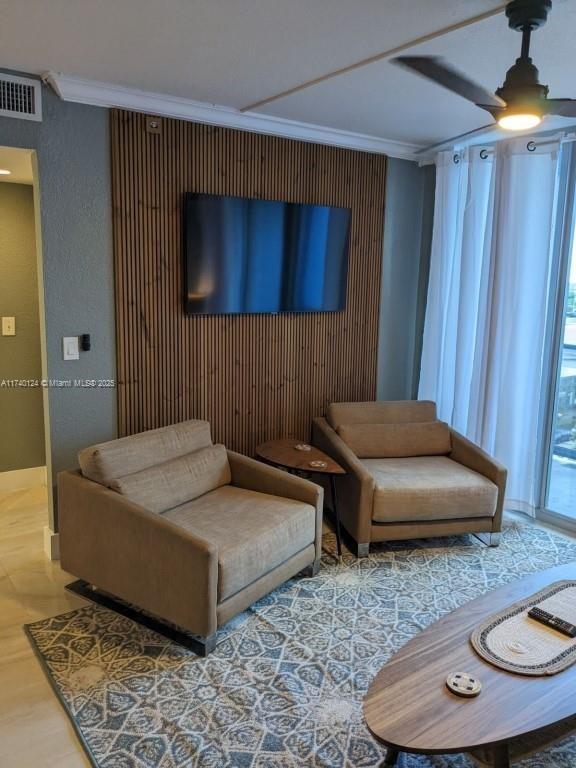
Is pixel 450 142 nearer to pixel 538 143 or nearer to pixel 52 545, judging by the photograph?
pixel 538 143

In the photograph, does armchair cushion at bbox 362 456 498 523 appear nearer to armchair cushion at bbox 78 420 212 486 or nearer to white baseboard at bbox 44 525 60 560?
armchair cushion at bbox 78 420 212 486

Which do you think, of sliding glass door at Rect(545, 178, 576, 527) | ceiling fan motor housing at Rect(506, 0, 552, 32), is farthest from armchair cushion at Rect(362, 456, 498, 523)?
ceiling fan motor housing at Rect(506, 0, 552, 32)

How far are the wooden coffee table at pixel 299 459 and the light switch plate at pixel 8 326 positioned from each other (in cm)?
196

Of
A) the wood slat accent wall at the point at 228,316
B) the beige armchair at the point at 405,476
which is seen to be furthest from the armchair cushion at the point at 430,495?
the wood slat accent wall at the point at 228,316

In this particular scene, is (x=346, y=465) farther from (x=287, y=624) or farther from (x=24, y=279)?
(x=24, y=279)

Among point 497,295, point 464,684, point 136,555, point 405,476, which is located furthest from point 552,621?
A: point 497,295

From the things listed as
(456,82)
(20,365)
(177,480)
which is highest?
(456,82)

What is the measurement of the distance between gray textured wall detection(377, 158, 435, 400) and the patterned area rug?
5.70 ft

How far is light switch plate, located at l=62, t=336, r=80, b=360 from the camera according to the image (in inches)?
130

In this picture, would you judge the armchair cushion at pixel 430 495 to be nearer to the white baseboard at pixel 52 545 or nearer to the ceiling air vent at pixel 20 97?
the white baseboard at pixel 52 545

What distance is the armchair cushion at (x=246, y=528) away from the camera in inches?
106

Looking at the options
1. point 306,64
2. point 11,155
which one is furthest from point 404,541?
point 11,155

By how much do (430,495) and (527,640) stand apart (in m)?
1.45

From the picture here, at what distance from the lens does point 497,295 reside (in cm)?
407
